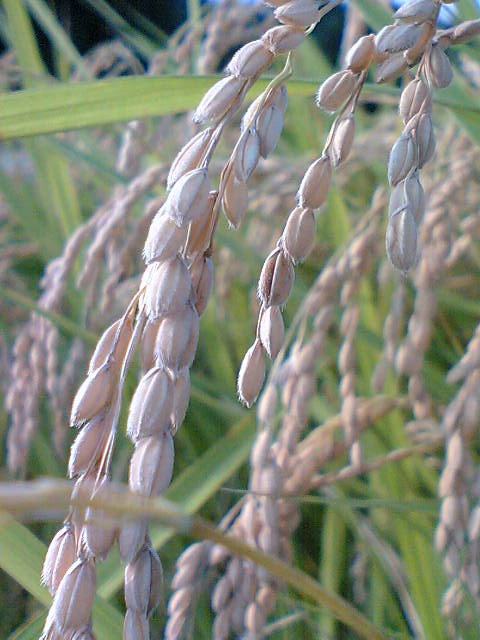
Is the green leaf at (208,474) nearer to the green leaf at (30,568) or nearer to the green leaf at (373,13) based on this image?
the green leaf at (30,568)

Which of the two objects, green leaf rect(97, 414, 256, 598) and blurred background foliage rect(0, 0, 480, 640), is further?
green leaf rect(97, 414, 256, 598)

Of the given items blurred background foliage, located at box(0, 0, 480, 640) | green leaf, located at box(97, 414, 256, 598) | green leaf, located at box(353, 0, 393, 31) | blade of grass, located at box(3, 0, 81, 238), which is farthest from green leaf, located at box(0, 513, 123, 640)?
blade of grass, located at box(3, 0, 81, 238)

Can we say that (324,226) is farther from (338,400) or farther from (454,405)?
(454,405)

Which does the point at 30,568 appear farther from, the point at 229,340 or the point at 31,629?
the point at 229,340

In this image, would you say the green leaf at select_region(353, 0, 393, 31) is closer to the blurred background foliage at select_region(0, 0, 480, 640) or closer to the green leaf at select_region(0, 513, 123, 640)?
the blurred background foliage at select_region(0, 0, 480, 640)

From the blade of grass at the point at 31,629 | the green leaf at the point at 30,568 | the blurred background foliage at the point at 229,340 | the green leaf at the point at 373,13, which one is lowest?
the blurred background foliage at the point at 229,340

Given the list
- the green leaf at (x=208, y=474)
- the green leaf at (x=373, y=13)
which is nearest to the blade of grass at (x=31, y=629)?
the green leaf at (x=208, y=474)

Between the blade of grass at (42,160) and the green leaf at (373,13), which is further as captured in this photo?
the blade of grass at (42,160)


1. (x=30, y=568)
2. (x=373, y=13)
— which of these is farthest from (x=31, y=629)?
(x=373, y=13)
